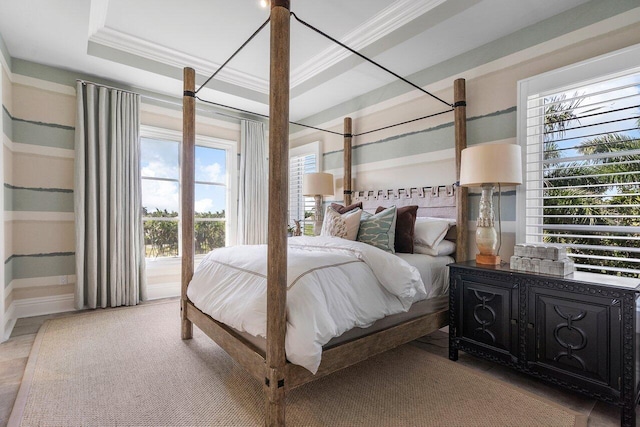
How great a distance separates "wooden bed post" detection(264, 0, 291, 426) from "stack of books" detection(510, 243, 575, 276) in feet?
5.27

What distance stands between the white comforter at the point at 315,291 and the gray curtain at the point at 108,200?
6.13ft

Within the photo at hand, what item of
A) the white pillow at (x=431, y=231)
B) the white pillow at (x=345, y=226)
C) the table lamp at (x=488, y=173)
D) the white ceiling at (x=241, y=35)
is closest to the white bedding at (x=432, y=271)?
the white pillow at (x=431, y=231)

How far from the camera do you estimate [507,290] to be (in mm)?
2080

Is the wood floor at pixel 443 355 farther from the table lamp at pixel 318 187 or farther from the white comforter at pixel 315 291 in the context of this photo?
the table lamp at pixel 318 187

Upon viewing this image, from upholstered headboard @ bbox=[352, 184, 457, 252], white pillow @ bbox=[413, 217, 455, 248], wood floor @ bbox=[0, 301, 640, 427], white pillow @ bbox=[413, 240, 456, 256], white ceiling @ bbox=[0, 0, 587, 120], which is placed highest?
white ceiling @ bbox=[0, 0, 587, 120]

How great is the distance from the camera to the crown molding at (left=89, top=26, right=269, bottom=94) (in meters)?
3.14

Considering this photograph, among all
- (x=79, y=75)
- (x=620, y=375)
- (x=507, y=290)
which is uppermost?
(x=79, y=75)

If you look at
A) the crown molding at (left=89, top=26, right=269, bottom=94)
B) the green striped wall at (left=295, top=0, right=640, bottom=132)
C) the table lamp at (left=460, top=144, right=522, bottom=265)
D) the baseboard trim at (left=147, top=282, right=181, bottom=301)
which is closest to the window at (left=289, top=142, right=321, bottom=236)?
the green striped wall at (left=295, top=0, right=640, bottom=132)

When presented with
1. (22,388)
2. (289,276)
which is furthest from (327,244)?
(22,388)

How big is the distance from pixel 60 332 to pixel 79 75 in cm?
271

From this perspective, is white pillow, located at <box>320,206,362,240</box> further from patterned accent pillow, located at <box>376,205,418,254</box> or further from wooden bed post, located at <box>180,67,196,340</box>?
wooden bed post, located at <box>180,67,196,340</box>

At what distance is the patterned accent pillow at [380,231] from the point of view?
2.62 metres

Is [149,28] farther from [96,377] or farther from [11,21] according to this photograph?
[96,377]

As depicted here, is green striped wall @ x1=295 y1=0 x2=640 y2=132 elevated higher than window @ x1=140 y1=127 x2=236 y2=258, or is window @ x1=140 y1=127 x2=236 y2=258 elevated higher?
green striped wall @ x1=295 y1=0 x2=640 y2=132
